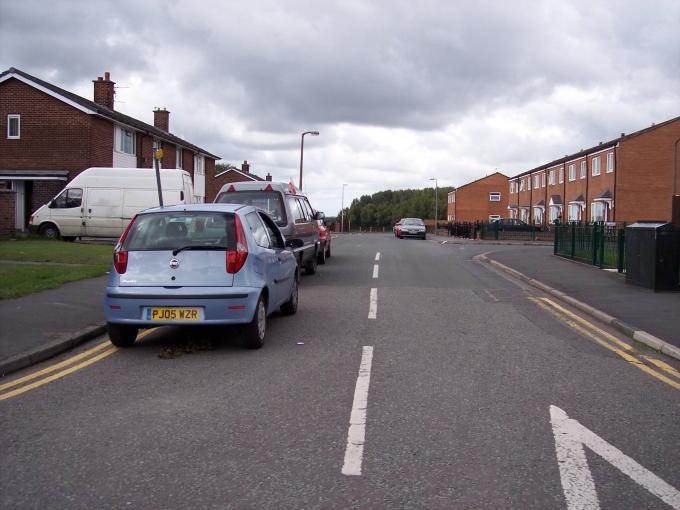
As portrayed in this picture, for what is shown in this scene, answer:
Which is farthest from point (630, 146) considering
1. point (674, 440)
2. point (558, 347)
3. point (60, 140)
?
point (674, 440)

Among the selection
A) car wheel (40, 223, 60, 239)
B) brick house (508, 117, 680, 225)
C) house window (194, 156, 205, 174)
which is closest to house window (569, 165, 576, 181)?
brick house (508, 117, 680, 225)

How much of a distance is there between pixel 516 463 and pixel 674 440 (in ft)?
4.17

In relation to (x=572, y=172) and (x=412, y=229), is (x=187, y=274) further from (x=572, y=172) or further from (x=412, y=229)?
(x=572, y=172)

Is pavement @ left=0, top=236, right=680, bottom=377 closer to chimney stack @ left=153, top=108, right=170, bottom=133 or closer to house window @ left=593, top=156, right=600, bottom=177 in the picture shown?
chimney stack @ left=153, top=108, right=170, bottom=133

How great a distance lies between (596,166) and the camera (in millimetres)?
49281

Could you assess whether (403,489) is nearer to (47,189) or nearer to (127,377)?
(127,377)

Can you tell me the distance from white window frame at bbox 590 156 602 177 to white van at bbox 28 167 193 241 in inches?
1376

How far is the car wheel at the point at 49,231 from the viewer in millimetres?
24422

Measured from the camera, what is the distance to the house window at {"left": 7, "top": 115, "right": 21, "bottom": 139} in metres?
28.6

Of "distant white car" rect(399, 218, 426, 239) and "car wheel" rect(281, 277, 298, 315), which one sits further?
"distant white car" rect(399, 218, 426, 239)

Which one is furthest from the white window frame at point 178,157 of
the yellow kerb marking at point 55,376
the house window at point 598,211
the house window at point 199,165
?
the yellow kerb marking at point 55,376

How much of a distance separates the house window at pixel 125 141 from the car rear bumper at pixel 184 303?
25.6m

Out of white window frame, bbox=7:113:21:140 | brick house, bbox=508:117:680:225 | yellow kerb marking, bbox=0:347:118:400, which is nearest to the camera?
yellow kerb marking, bbox=0:347:118:400

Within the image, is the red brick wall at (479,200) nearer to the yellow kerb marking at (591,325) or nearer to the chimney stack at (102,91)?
the chimney stack at (102,91)
